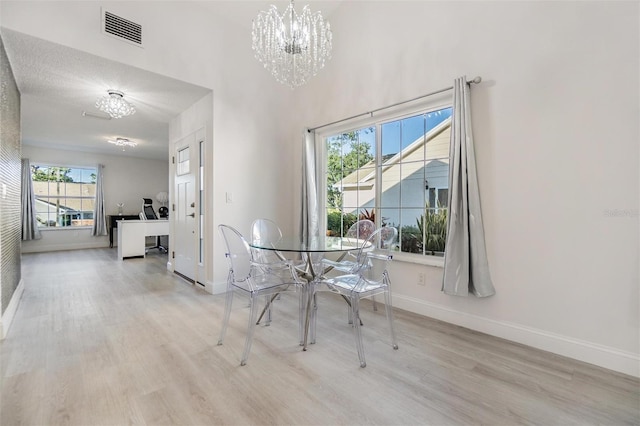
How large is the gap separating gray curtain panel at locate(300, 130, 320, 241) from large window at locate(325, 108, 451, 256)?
0.23 m

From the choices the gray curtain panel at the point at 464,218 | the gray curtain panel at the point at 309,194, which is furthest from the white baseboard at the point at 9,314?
the gray curtain panel at the point at 464,218

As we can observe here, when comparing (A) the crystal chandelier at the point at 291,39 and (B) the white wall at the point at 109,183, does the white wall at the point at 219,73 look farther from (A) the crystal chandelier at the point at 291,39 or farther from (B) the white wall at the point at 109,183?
(B) the white wall at the point at 109,183

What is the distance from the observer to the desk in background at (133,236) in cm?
568

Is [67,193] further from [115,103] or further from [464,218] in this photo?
[464,218]

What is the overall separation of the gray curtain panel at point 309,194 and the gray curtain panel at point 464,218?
1.71 meters

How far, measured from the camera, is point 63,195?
736 centimetres

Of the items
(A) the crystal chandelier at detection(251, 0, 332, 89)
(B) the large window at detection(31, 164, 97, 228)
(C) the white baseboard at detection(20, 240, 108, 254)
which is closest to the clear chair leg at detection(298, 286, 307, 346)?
(A) the crystal chandelier at detection(251, 0, 332, 89)

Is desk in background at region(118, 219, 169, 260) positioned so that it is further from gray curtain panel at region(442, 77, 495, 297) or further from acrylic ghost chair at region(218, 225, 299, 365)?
gray curtain panel at region(442, 77, 495, 297)

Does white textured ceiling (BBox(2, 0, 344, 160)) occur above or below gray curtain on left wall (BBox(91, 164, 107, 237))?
above

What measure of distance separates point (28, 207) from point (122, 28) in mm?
6338

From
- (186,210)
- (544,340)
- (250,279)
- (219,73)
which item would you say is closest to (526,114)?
(544,340)

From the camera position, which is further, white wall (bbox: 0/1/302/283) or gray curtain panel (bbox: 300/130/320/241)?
gray curtain panel (bbox: 300/130/320/241)

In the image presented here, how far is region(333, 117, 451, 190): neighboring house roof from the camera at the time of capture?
271cm

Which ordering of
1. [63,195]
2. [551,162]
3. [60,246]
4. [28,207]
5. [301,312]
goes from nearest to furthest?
[551,162] → [301,312] → [28,207] → [60,246] → [63,195]
